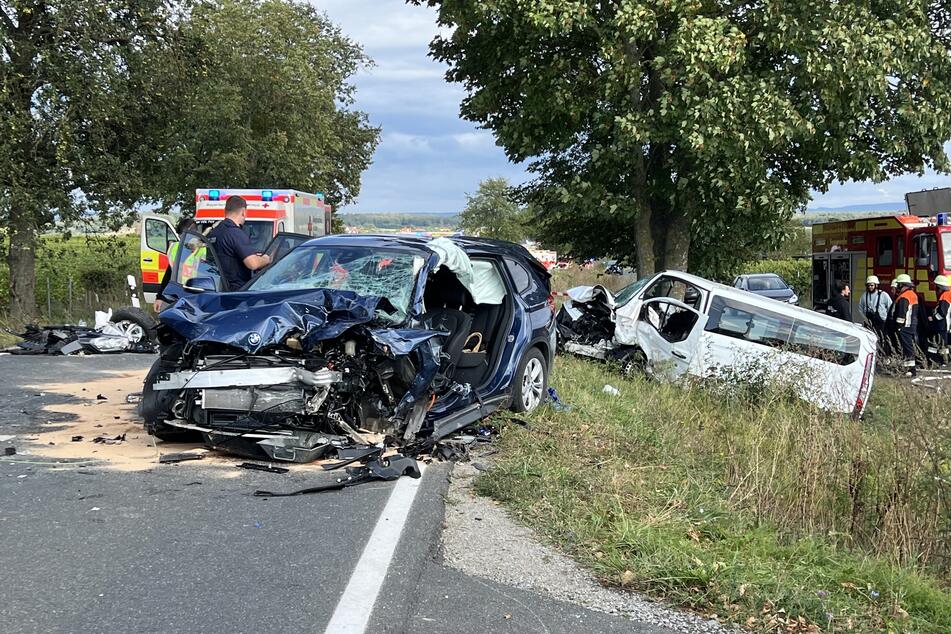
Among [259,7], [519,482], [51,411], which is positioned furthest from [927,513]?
[259,7]

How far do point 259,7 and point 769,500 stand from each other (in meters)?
25.4

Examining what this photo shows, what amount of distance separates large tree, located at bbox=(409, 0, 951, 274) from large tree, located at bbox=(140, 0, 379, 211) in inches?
235

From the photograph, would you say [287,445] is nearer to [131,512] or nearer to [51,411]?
[131,512]

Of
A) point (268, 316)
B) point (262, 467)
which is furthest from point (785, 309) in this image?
point (262, 467)

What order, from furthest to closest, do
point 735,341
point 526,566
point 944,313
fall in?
point 944,313 < point 735,341 < point 526,566

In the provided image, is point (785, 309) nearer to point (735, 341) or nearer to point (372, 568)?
point (735, 341)

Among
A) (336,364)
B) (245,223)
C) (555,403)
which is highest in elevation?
(245,223)

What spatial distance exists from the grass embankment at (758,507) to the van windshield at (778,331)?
98.5 inches

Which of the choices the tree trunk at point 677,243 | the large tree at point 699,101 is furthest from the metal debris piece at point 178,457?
the tree trunk at point 677,243

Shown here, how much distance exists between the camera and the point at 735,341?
37.6 feet

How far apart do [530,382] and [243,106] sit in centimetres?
1884

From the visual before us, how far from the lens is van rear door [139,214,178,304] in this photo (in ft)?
54.5

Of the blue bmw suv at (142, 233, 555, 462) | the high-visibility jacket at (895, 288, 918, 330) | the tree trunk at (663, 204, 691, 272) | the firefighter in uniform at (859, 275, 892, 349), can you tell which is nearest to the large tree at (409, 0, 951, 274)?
the tree trunk at (663, 204, 691, 272)

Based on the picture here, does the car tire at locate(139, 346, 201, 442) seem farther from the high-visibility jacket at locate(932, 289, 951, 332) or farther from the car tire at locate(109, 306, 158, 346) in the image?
the high-visibility jacket at locate(932, 289, 951, 332)
